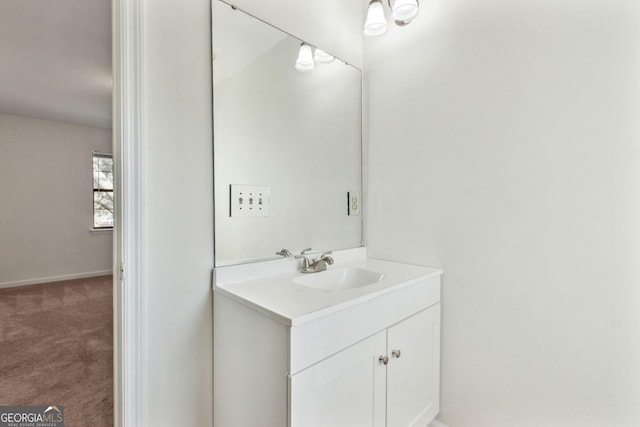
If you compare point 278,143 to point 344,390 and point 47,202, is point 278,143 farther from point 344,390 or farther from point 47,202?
point 47,202

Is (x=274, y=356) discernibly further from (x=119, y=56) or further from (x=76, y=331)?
(x=76, y=331)

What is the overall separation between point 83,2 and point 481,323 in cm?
297

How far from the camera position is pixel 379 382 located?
1128mm

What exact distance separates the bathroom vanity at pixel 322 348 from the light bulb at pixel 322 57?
3.58 ft

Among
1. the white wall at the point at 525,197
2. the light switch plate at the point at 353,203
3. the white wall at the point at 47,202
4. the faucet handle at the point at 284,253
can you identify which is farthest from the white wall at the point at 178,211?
the white wall at the point at 47,202

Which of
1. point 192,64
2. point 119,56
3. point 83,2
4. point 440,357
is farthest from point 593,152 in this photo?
point 83,2

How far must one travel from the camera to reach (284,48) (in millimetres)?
1493

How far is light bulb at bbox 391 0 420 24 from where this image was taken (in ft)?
4.49

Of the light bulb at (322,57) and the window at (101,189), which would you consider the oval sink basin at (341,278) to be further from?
the window at (101,189)

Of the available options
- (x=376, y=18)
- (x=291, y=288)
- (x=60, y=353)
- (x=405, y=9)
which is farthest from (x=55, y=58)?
(x=291, y=288)

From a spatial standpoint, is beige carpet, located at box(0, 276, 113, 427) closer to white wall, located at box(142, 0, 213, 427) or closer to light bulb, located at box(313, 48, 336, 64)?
white wall, located at box(142, 0, 213, 427)

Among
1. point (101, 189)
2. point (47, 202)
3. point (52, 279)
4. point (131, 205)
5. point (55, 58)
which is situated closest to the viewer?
point (131, 205)

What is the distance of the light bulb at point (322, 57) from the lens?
1635 millimetres

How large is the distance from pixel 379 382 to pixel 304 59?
5.05 feet
